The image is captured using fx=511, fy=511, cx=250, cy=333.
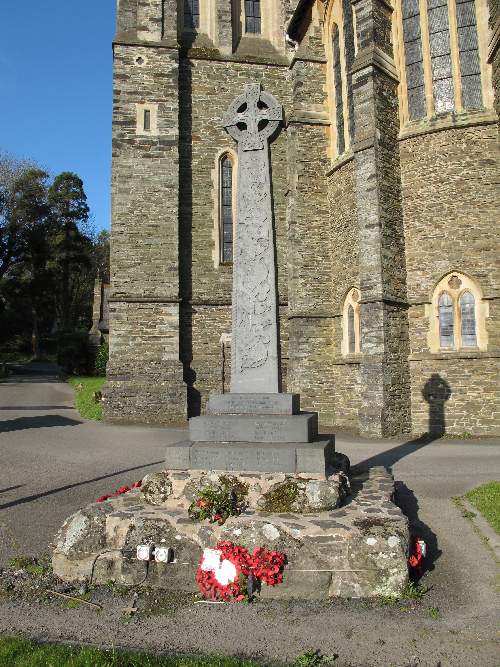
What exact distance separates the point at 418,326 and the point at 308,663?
11305 mm

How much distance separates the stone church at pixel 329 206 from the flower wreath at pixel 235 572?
866cm

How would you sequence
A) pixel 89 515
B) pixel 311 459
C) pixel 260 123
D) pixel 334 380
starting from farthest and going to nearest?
pixel 334 380 → pixel 260 123 → pixel 311 459 → pixel 89 515

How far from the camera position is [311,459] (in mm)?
5074

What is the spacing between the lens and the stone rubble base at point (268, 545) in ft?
13.5

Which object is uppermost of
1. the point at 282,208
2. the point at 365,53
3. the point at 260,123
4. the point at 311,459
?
the point at 365,53

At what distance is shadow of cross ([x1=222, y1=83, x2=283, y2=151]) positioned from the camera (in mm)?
6305

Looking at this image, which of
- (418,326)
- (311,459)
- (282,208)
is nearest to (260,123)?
(311,459)

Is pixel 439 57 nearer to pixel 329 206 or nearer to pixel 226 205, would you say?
pixel 329 206

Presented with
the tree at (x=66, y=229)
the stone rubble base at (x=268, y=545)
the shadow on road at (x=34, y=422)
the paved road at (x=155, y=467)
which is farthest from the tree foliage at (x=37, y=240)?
the stone rubble base at (x=268, y=545)

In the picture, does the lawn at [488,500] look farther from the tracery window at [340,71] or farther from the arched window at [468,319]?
the tracery window at [340,71]

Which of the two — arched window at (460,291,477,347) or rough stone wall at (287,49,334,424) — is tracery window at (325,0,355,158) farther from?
arched window at (460,291,477,347)

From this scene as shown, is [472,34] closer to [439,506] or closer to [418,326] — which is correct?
[418,326]

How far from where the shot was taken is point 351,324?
14.9 meters

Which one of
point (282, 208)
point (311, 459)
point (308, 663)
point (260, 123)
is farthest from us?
point (282, 208)
